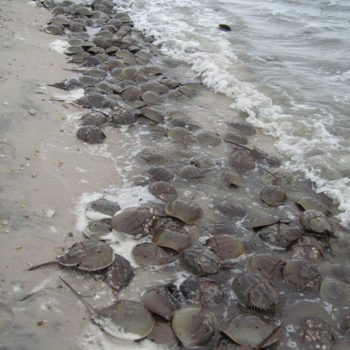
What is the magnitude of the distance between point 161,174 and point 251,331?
196 centimetres

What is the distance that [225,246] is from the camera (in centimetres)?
331

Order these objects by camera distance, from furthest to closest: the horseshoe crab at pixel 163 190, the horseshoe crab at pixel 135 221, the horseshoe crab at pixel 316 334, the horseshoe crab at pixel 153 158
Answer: the horseshoe crab at pixel 153 158 → the horseshoe crab at pixel 163 190 → the horseshoe crab at pixel 135 221 → the horseshoe crab at pixel 316 334

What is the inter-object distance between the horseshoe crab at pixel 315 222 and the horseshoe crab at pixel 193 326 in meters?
1.42

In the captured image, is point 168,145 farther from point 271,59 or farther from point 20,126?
point 271,59

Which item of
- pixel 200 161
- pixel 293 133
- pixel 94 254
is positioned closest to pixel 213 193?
pixel 200 161

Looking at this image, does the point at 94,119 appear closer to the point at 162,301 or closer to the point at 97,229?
the point at 97,229

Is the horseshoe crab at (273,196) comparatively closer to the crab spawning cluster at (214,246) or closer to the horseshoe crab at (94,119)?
the crab spawning cluster at (214,246)

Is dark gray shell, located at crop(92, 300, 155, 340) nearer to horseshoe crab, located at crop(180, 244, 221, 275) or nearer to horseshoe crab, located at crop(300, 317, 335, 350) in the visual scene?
horseshoe crab, located at crop(180, 244, 221, 275)

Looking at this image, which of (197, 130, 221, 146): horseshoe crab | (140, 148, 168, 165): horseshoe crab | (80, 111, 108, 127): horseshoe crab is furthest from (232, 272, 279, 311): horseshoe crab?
(80, 111, 108, 127): horseshoe crab

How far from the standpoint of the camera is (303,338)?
8.93ft

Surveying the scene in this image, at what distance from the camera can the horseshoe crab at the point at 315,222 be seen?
11.9 feet

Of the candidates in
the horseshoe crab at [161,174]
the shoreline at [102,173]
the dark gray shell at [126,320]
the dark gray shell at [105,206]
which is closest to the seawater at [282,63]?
the shoreline at [102,173]

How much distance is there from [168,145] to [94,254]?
2107mm

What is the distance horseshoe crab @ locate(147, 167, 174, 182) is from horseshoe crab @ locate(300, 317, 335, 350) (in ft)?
Answer: 6.35
